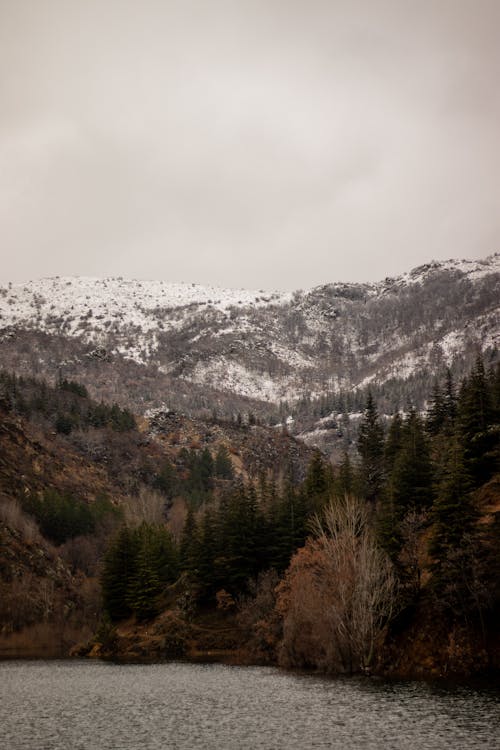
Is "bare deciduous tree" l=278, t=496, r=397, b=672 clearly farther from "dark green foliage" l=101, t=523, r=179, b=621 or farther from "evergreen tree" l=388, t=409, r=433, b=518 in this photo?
"dark green foliage" l=101, t=523, r=179, b=621

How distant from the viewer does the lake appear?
39.2m

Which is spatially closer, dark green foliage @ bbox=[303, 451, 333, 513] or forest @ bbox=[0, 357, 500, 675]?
forest @ bbox=[0, 357, 500, 675]

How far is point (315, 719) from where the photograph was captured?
45438 millimetres

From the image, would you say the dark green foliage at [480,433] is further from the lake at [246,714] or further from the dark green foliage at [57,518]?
the dark green foliage at [57,518]

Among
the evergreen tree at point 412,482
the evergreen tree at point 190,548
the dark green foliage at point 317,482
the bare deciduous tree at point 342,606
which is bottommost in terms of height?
the bare deciduous tree at point 342,606

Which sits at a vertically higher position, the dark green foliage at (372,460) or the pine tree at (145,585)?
the dark green foliage at (372,460)

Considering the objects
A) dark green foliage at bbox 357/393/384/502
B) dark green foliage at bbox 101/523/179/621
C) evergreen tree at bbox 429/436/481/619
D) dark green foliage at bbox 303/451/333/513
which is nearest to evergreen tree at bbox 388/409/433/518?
evergreen tree at bbox 429/436/481/619

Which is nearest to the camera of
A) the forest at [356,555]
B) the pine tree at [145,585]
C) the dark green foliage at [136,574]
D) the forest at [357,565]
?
the forest at [357,565]

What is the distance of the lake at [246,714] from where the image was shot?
3919cm

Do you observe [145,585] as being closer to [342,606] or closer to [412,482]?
[412,482]

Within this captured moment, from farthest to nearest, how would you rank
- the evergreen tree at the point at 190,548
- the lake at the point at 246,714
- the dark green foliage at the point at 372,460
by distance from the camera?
the dark green foliage at the point at 372,460, the evergreen tree at the point at 190,548, the lake at the point at 246,714

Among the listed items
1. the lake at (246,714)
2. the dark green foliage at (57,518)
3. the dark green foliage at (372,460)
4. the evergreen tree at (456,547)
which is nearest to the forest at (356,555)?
the evergreen tree at (456,547)

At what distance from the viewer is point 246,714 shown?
1924 inches

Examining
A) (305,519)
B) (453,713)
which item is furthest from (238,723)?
(305,519)
